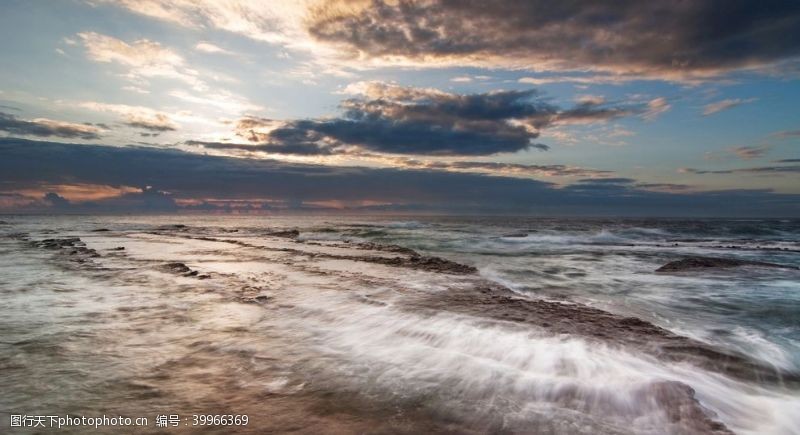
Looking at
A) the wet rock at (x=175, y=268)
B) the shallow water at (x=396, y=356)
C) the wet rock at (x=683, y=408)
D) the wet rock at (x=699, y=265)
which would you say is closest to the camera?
the wet rock at (x=683, y=408)

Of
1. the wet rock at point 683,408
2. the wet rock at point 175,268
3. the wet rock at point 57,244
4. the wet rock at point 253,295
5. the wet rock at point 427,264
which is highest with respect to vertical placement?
the wet rock at point 683,408

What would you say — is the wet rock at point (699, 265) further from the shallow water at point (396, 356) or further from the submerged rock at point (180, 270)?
the submerged rock at point (180, 270)

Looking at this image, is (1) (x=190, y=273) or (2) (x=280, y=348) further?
(1) (x=190, y=273)

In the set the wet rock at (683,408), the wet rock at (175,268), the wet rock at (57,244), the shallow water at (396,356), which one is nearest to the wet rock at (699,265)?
the shallow water at (396,356)

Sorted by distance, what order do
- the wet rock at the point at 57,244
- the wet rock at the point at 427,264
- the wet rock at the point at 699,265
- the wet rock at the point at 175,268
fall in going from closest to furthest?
the wet rock at the point at 175,268, the wet rock at the point at 427,264, the wet rock at the point at 699,265, the wet rock at the point at 57,244

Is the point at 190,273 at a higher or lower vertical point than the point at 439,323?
lower

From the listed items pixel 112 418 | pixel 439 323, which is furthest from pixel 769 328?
pixel 112 418

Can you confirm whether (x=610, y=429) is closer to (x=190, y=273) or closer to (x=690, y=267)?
(x=190, y=273)

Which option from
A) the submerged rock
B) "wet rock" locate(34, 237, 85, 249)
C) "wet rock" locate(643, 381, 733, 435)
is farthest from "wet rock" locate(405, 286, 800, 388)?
"wet rock" locate(34, 237, 85, 249)

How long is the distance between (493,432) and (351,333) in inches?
139

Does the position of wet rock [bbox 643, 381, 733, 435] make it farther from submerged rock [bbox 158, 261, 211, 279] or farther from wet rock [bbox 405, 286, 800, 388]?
submerged rock [bbox 158, 261, 211, 279]

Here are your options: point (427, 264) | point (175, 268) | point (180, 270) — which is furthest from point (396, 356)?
point (175, 268)

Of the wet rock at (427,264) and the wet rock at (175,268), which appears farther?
the wet rock at (427,264)

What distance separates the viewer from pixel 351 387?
455 centimetres
